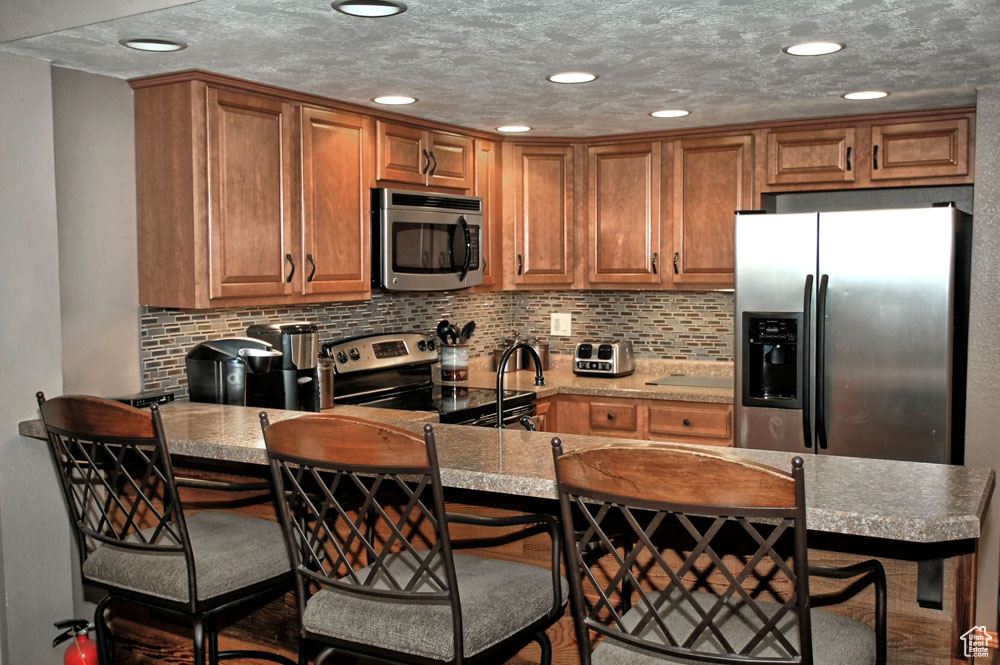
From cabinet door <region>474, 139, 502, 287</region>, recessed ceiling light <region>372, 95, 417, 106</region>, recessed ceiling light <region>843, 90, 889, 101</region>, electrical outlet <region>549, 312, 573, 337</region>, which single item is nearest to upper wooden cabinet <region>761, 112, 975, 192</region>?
recessed ceiling light <region>843, 90, 889, 101</region>

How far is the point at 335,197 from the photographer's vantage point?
3.73 meters

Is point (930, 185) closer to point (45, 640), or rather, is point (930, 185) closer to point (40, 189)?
point (40, 189)

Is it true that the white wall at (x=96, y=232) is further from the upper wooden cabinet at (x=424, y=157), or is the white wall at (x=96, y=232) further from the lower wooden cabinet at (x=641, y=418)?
the lower wooden cabinet at (x=641, y=418)

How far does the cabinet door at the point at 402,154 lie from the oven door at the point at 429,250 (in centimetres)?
16

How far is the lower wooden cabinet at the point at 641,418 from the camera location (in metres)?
4.25

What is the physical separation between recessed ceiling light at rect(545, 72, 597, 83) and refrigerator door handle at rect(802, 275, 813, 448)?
114cm

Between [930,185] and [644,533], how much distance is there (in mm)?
3090

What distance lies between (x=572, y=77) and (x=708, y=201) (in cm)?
142

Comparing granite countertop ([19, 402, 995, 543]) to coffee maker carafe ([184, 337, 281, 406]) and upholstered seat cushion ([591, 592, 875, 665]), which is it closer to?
upholstered seat cushion ([591, 592, 875, 665])

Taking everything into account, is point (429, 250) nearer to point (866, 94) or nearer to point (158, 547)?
point (866, 94)

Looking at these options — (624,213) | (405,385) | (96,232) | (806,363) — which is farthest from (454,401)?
(96,232)

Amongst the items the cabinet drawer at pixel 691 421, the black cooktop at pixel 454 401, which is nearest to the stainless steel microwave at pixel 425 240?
the black cooktop at pixel 454 401

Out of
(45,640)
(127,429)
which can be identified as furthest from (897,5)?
(45,640)

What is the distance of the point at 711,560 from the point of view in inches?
63.1
